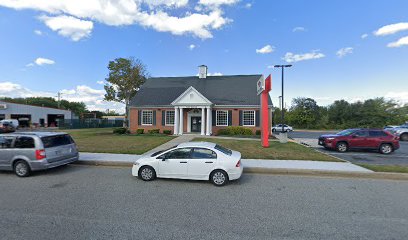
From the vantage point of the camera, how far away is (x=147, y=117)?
2522cm

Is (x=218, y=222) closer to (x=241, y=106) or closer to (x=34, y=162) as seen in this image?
(x=34, y=162)

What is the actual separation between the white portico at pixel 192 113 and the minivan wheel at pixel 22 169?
16370 mm

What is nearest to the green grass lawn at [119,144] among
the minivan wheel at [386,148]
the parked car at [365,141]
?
the parked car at [365,141]

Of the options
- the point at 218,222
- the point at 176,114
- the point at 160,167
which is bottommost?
the point at 218,222

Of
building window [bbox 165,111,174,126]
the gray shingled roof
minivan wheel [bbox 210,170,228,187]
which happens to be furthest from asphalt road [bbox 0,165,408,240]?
the gray shingled roof

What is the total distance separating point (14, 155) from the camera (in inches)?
285

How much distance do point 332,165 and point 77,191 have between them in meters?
9.30

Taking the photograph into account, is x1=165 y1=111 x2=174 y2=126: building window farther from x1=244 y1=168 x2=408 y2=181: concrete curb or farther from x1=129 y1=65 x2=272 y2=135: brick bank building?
x1=244 y1=168 x2=408 y2=181: concrete curb

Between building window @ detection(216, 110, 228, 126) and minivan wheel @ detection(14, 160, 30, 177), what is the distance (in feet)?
60.3

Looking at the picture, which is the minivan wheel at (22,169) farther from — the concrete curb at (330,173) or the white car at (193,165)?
the concrete curb at (330,173)

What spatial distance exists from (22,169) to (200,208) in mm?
6745

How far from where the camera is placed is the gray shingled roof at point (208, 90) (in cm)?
2439

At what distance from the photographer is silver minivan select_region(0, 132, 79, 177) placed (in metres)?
7.10

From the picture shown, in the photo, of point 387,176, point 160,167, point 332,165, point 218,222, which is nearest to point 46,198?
point 160,167
